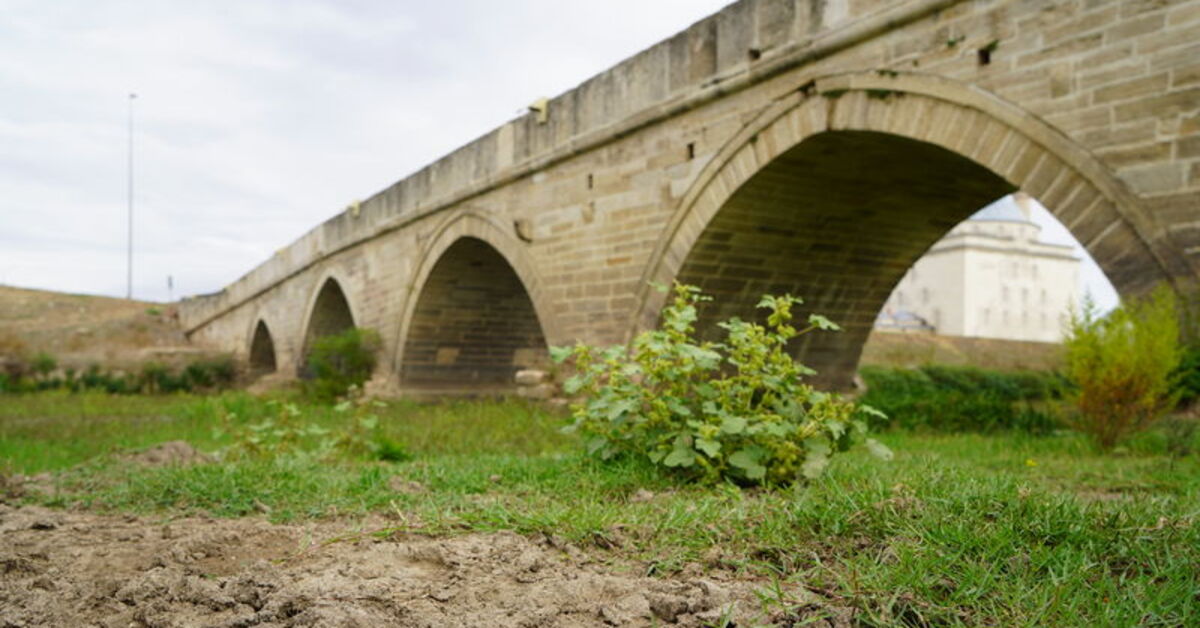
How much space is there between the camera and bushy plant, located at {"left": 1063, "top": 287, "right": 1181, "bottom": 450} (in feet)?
15.8

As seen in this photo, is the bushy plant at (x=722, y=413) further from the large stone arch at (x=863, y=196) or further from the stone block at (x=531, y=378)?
the stone block at (x=531, y=378)

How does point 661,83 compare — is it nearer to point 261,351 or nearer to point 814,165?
point 814,165

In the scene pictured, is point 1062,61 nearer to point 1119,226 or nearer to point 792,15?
point 1119,226

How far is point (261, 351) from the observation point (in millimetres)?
25781

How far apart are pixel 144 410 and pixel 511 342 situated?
5915mm

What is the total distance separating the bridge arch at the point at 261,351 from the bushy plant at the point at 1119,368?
22.2 metres

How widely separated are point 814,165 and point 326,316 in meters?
15.0

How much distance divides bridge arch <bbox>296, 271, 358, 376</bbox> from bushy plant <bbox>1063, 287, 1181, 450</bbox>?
15.2m

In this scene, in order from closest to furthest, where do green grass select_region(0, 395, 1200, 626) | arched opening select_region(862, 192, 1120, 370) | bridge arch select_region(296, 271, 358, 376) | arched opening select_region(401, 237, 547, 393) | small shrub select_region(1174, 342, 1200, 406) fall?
green grass select_region(0, 395, 1200, 626) → small shrub select_region(1174, 342, 1200, 406) → arched opening select_region(401, 237, 547, 393) → bridge arch select_region(296, 271, 358, 376) → arched opening select_region(862, 192, 1120, 370)

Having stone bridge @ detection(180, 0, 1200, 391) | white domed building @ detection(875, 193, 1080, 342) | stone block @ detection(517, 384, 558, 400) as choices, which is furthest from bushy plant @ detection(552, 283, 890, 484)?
Answer: white domed building @ detection(875, 193, 1080, 342)

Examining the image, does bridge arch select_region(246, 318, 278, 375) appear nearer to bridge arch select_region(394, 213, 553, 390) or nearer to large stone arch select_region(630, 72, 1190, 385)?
bridge arch select_region(394, 213, 553, 390)

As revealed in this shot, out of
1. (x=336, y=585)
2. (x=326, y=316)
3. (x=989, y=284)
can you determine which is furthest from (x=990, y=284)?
(x=336, y=585)

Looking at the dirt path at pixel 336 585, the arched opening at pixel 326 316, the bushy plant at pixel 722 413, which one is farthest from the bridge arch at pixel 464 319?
the dirt path at pixel 336 585

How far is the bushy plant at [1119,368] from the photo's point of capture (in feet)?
15.8
